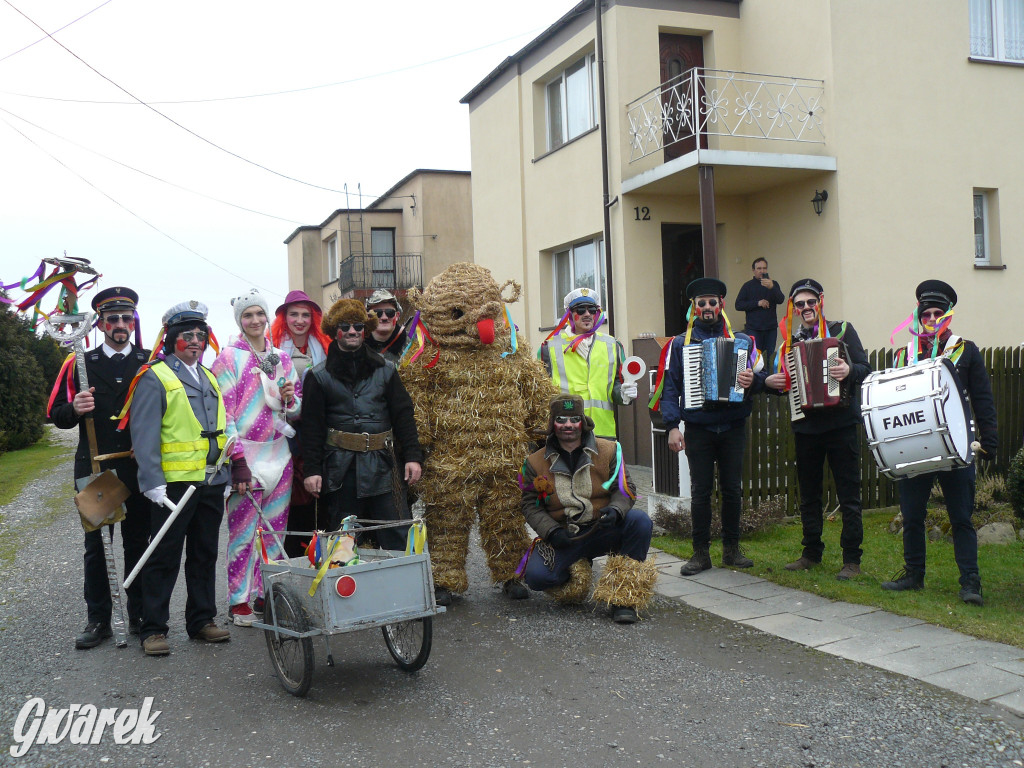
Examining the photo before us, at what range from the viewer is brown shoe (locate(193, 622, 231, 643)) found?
17.8 ft

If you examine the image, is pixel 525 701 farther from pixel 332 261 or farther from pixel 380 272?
pixel 332 261

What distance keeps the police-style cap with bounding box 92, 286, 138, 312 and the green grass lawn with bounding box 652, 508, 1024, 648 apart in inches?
189

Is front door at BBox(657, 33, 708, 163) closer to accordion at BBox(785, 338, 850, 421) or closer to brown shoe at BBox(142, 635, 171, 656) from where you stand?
accordion at BBox(785, 338, 850, 421)

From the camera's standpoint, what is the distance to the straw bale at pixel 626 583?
5711mm

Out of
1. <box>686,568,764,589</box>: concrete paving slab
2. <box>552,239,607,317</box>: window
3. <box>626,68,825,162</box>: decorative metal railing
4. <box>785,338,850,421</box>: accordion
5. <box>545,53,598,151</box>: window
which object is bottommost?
<box>686,568,764,589</box>: concrete paving slab

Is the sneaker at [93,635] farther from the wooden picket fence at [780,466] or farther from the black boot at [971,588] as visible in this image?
the wooden picket fence at [780,466]

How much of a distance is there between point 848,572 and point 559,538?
2.23 meters

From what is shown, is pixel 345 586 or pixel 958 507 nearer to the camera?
pixel 345 586

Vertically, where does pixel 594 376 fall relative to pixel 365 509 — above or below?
above

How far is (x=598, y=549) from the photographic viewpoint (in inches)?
236

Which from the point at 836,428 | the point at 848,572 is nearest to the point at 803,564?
the point at 848,572

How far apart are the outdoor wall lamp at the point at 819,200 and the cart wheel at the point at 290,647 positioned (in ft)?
32.2

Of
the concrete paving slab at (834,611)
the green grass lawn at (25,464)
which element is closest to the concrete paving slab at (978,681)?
the concrete paving slab at (834,611)

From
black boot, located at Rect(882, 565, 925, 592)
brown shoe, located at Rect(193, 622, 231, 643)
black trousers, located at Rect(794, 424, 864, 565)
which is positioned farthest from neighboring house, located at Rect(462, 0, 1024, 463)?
brown shoe, located at Rect(193, 622, 231, 643)
